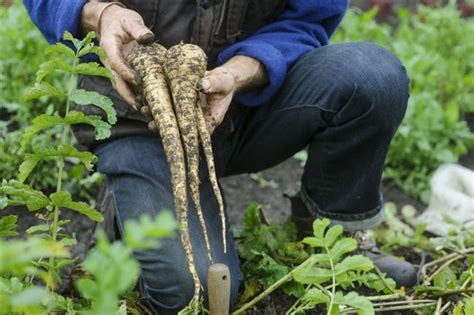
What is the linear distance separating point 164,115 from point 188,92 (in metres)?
0.07

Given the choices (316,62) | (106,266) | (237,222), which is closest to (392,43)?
(237,222)

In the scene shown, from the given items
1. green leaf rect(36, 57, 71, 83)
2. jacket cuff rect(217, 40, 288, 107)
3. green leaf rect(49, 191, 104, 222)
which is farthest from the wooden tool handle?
jacket cuff rect(217, 40, 288, 107)

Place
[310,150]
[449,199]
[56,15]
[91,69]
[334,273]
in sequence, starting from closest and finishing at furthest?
[91,69] → [334,273] → [56,15] → [310,150] → [449,199]

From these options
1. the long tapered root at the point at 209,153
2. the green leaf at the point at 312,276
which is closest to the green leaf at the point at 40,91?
the long tapered root at the point at 209,153

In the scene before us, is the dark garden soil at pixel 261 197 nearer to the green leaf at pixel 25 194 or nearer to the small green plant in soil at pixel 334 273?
the small green plant in soil at pixel 334 273

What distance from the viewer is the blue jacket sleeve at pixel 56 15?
6.07 feet

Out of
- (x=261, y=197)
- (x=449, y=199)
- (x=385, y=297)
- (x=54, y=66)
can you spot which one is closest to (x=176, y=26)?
(x=54, y=66)

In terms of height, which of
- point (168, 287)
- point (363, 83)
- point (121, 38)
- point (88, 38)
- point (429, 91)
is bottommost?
point (429, 91)

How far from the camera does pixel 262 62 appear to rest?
198 centimetres

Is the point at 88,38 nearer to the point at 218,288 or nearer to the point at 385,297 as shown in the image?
the point at 218,288

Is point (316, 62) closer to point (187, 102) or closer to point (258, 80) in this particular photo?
point (258, 80)

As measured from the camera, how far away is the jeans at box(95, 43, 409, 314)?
1.83 meters

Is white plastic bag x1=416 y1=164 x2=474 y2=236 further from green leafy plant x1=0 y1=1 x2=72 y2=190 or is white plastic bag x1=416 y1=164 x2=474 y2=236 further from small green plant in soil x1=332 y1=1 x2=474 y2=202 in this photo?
green leafy plant x1=0 y1=1 x2=72 y2=190

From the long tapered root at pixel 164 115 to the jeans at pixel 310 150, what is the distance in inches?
9.2
